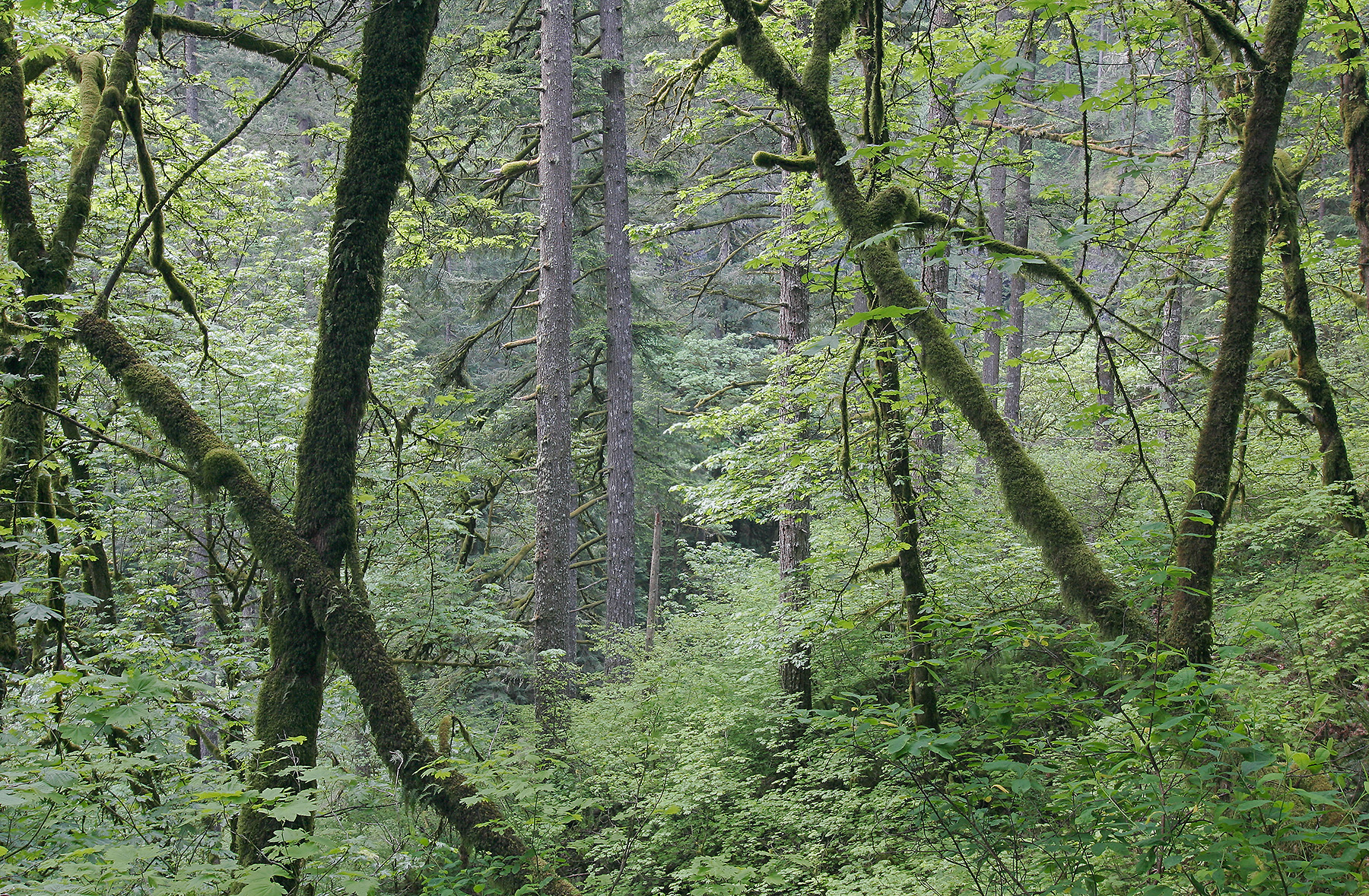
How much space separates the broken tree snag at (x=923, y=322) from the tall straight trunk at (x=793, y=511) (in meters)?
3.61

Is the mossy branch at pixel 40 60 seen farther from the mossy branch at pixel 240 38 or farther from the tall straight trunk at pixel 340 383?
the tall straight trunk at pixel 340 383

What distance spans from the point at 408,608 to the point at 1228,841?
25.4 ft

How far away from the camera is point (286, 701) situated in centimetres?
296

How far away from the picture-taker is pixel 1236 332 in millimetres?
3230

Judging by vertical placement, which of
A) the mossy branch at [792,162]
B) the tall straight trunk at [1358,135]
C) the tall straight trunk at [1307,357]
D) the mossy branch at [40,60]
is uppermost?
the mossy branch at [40,60]

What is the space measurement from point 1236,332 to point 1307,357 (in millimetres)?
1731

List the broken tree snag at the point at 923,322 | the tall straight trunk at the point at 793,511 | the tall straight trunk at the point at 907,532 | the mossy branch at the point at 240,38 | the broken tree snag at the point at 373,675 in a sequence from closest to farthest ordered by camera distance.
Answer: the broken tree snag at the point at 923,322 → the broken tree snag at the point at 373,675 → the mossy branch at the point at 240,38 → the tall straight trunk at the point at 907,532 → the tall straight trunk at the point at 793,511

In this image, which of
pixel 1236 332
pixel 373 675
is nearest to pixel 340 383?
pixel 373 675

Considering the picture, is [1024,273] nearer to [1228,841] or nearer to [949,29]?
[1228,841]

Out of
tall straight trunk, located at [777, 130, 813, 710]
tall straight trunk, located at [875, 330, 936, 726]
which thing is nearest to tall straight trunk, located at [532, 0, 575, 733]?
tall straight trunk, located at [777, 130, 813, 710]

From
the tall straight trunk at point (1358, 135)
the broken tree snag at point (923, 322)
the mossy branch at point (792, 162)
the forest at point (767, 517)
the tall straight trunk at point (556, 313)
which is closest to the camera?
the broken tree snag at point (923, 322)

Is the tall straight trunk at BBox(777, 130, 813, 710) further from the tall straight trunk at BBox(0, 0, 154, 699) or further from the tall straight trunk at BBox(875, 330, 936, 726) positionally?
the tall straight trunk at BBox(0, 0, 154, 699)

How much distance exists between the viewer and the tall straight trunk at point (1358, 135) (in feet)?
15.5

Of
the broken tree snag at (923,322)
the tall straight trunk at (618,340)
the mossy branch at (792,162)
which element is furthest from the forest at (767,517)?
the tall straight trunk at (618,340)
